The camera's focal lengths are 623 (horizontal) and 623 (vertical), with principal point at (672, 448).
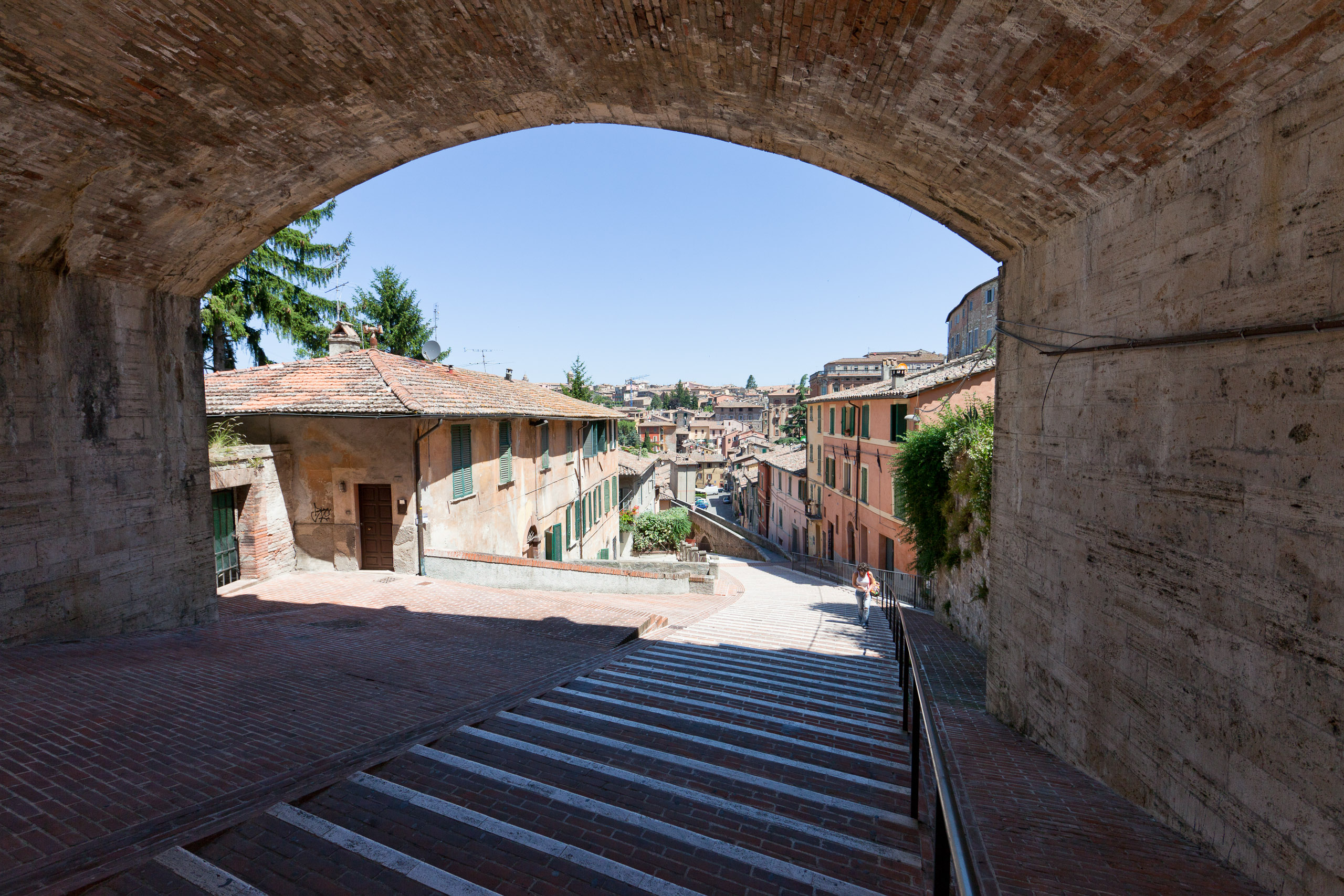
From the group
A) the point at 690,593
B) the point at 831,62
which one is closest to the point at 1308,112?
the point at 831,62

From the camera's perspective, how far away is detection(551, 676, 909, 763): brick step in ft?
16.4

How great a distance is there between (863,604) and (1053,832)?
29.0ft

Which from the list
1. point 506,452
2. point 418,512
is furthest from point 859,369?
point 418,512

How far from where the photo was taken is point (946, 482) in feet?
41.7

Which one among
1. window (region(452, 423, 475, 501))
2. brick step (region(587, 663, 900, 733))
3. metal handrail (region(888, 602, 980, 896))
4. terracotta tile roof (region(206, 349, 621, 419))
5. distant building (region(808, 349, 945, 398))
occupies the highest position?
distant building (region(808, 349, 945, 398))

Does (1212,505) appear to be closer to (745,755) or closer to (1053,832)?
(1053,832)

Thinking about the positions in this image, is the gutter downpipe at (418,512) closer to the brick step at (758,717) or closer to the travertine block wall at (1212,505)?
the brick step at (758,717)

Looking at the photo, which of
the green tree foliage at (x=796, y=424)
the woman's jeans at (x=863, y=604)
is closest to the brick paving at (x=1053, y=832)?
the woman's jeans at (x=863, y=604)

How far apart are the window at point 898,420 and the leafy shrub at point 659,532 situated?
12.6m

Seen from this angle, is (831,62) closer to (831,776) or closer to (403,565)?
(831,776)

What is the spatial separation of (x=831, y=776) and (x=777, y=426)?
239 ft

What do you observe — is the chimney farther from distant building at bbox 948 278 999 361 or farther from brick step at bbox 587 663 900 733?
distant building at bbox 948 278 999 361

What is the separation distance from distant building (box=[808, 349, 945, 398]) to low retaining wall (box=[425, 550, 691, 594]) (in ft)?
103

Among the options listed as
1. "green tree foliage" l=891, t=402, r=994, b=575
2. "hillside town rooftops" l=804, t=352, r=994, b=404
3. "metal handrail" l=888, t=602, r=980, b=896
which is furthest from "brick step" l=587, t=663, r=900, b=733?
"hillside town rooftops" l=804, t=352, r=994, b=404
